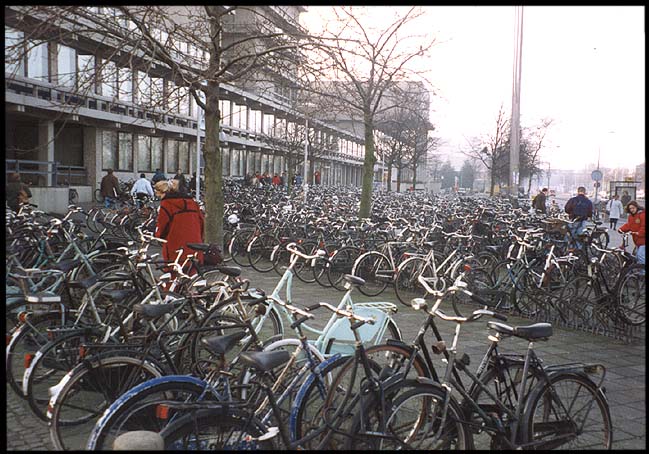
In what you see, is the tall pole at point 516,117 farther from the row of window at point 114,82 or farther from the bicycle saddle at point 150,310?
the bicycle saddle at point 150,310

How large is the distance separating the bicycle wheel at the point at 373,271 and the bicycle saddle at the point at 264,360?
5.85 metres

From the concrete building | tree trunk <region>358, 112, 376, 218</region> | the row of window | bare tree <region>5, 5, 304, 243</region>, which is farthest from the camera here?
tree trunk <region>358, 112, 376, 218</region>

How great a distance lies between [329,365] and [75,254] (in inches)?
180

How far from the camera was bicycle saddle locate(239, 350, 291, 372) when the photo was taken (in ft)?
8.96

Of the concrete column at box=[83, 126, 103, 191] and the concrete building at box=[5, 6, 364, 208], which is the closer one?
the concrete building at box=[5, 6, 364, 208]

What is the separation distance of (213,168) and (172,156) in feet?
92.0

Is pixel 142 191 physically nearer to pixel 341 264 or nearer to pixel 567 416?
pixel 341 264

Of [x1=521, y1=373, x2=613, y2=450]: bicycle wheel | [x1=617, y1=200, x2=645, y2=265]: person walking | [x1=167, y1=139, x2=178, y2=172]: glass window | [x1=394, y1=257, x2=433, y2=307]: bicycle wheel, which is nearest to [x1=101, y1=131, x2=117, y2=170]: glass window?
[x1=167, y1=139, x2=178, y2=172]: glass window

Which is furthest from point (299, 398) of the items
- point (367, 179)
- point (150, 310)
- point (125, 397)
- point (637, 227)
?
point (367, 179)

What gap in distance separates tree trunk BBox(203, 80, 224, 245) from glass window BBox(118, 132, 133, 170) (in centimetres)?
2253

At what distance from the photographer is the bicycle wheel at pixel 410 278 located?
27.5 ft

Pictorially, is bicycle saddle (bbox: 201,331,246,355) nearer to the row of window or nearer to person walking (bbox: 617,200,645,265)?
the row of window

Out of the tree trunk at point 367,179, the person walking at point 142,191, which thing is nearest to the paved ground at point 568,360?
the tree trunk at point 367,179

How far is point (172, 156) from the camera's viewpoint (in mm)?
35656
